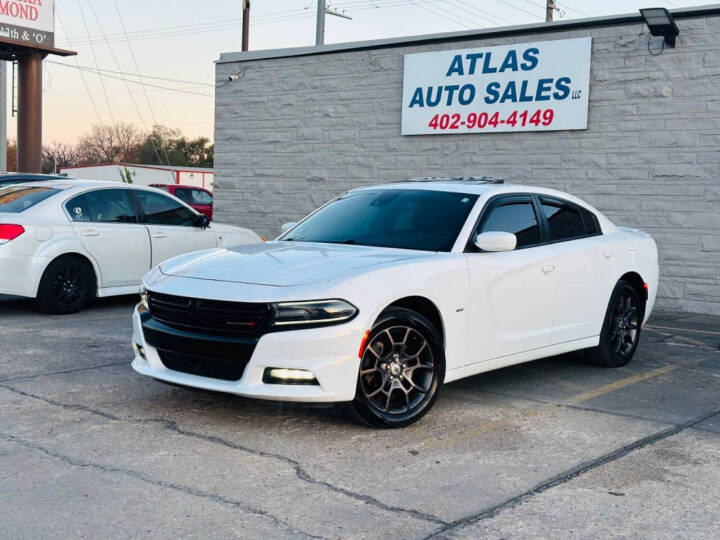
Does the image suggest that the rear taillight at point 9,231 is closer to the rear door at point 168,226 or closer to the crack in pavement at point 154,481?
the rear door at point 168,226

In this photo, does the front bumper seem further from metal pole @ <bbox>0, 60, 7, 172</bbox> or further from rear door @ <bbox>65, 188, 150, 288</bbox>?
metal pole @ <bbox>0, 60, 7, 172</bbox>

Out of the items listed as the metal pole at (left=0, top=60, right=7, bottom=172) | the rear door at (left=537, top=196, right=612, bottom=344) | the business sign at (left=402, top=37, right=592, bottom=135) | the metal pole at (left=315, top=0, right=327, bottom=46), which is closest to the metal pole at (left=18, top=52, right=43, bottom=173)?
the metal pole at (left=0, top=60, right=7, bottom=172)

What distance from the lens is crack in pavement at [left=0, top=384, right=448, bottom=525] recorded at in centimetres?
404

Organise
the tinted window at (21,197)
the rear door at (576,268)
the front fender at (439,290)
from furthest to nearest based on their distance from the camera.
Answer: the tinted window at (21,197) → the rear door at (576,268) → the front fender at (439,290)

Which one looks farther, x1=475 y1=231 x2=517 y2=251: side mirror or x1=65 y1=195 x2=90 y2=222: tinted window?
x1=65 y1=195 x2=90 y2=222: tinted window

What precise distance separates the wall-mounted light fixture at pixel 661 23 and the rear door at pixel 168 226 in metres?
6.27

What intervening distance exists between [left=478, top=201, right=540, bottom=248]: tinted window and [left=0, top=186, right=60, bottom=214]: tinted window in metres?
5.73

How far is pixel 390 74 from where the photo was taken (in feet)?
45.8

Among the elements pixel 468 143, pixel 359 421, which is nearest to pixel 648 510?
pixel 359 421

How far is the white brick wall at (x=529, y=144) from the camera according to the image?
447 inches

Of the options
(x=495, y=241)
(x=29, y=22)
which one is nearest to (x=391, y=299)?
(x=495, y=241)

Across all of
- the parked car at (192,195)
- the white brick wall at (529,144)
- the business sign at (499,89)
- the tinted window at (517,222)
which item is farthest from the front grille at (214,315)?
the parked car at (192,195)

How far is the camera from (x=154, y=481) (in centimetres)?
433

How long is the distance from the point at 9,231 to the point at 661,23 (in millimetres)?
8151
